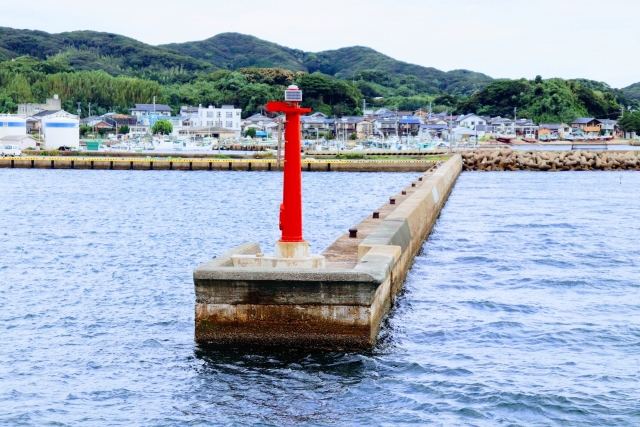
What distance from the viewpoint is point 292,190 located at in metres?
13.4

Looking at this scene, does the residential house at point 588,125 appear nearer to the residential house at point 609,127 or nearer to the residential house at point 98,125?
the residential house at point 609,127

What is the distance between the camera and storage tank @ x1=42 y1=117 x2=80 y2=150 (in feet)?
291

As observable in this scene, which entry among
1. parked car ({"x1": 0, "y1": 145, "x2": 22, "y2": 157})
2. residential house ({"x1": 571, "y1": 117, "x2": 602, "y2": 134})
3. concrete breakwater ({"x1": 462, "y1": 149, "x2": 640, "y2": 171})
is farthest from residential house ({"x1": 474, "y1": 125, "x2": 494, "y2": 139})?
parked car ({"x1": 0, "y1": 145, "x2": 22, "y2": 157})

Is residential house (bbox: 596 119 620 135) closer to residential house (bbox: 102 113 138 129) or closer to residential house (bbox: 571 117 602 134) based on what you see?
residential house (bbox: 571 117 602 134)

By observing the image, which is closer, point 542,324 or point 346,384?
point 346,384

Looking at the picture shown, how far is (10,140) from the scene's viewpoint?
3484 inches

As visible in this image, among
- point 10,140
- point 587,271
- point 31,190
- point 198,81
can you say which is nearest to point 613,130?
point 198,81

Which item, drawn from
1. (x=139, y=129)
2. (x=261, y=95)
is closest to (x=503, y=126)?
(x=261, y=95)

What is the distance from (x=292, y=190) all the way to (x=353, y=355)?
273cm

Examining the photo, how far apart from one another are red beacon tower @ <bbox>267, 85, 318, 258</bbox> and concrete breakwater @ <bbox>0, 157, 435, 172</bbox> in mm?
51880

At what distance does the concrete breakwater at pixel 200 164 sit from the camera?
67.1 metres

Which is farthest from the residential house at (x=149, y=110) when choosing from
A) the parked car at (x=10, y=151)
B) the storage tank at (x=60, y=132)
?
the parked car at (x=10, y=151)

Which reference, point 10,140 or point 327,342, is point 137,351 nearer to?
point 327,342

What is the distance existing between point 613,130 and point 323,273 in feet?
472
